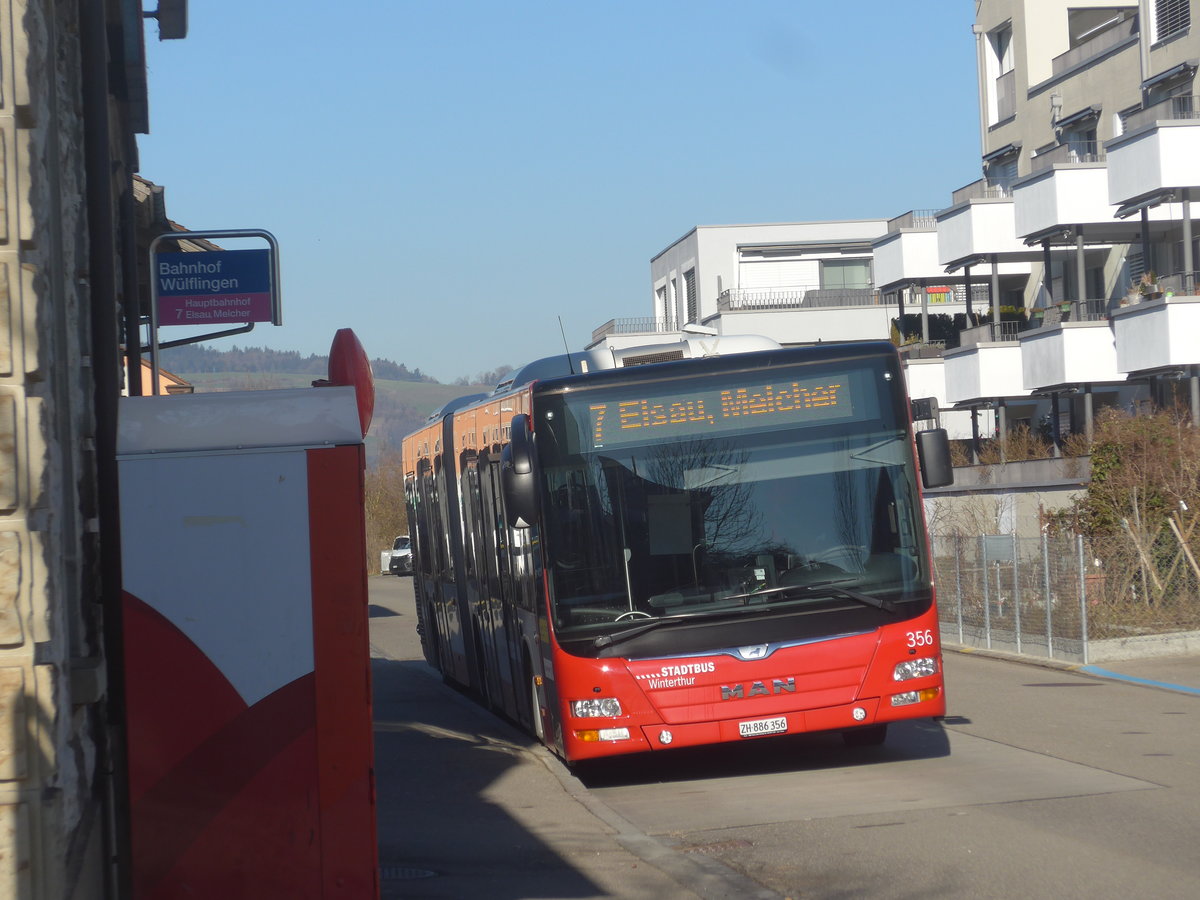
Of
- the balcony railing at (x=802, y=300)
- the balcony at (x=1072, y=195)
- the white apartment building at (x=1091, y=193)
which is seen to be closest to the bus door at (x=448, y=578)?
the white apartment building at (x=1091, y=193)

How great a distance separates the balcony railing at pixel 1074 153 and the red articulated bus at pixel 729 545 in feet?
80.9

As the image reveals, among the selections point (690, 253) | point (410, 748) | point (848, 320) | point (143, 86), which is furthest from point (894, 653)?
point (690, 253)

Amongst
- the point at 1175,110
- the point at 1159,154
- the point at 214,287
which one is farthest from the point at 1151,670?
the point at 1175,110

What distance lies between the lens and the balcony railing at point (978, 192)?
38.3 meters

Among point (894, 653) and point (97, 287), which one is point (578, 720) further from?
point (97, 287)

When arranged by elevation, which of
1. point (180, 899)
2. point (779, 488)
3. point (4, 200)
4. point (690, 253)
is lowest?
point (180, 899)

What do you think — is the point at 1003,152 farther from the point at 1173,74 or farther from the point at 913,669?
the point at 913,669

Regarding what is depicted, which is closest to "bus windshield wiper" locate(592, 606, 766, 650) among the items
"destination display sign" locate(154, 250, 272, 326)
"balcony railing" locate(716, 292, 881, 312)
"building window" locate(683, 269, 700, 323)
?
"destination display sign" locate(154, 250, 272, 326)

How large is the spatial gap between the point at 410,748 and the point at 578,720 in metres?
2.49

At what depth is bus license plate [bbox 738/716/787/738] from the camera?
11.0 metres

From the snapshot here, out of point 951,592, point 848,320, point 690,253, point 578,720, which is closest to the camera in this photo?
point 578,720

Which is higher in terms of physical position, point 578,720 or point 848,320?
point 848,320

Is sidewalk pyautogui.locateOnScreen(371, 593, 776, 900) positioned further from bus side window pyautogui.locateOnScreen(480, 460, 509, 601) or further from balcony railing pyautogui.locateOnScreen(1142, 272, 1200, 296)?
balcony railing pyautogui.locateOnScreen(1142, 272, 1200, 296)

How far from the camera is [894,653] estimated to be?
11.2 meters
